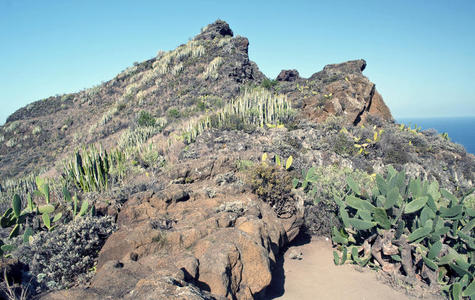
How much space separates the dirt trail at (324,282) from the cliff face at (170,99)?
9.24 metres

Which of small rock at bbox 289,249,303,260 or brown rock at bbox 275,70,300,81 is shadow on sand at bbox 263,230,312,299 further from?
brown rock at bbox 275,70,300,81

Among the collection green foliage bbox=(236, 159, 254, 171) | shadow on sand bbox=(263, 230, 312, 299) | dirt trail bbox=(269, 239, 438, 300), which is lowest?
dirt trail bbox=(269, 239, 438, 300)

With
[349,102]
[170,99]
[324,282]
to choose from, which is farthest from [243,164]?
[170,99]

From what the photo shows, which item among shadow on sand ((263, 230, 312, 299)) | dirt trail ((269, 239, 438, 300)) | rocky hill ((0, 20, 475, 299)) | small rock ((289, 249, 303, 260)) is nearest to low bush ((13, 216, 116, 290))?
rocky hill ((0, 20, 475, 299))

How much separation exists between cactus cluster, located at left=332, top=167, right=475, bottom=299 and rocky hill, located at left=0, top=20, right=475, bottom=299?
101 centimetres

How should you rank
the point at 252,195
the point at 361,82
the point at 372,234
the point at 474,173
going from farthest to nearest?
the point at 361,82 < the point at 474,173 < the point at 252,195 < the point at 372,234

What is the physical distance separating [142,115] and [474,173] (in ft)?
56.5

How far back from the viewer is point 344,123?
13.1 metres

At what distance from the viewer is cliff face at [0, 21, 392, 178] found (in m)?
15.5

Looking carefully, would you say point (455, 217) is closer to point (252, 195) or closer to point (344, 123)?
point (252, 195)

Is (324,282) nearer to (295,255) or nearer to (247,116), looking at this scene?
(295,255)

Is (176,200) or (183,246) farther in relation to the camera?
(176,200)

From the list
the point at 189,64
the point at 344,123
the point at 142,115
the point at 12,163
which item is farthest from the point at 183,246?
the point at 189,64

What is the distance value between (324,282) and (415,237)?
63.5 inches
